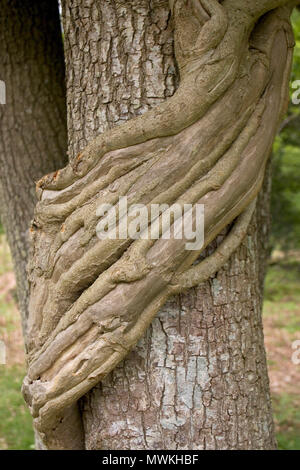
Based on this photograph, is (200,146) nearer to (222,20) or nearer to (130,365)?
(222,20)

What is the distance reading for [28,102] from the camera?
10.4 ft

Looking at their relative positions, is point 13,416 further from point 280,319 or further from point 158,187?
point 280,319

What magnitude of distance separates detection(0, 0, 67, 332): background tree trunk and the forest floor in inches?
98.7

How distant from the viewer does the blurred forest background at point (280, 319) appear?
16.6ft

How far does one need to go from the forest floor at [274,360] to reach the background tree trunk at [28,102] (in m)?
2.51

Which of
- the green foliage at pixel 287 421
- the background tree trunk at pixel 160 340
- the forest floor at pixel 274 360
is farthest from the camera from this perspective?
the forest floor at pixel 274 360

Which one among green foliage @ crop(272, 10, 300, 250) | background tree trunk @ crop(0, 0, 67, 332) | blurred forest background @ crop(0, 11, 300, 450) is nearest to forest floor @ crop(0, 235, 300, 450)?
blurred forest background @ crop(0, 11, 300, 450)

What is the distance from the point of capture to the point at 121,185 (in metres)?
1.96

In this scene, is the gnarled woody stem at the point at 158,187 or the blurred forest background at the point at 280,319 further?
the blurred forest background at the point at 280,319

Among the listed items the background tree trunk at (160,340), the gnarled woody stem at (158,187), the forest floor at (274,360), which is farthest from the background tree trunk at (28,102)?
the forest floor at (274,360)

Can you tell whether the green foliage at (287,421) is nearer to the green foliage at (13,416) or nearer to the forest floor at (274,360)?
the forest floor at (274,360)

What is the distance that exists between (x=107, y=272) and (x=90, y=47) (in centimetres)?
92

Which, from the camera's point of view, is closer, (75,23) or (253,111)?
(253,111)

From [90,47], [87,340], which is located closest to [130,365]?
[87,340]
